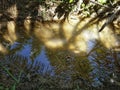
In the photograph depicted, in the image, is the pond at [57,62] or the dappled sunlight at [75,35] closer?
the pond at [57,62]

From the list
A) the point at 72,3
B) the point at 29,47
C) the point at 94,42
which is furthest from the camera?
the point at 72,3

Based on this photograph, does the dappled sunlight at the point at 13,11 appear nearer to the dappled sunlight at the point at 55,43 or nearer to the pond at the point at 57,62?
the pond at the point at 57,62

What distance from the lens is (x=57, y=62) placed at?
207 inches

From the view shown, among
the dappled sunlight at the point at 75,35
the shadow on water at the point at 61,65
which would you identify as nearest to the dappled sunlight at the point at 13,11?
the dappled sunlight at the point at 75,35

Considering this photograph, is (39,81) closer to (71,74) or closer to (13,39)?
(71,74)

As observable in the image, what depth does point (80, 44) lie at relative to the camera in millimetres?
5883

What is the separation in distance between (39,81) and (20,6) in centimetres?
217

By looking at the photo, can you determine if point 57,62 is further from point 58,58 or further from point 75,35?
point 75,35

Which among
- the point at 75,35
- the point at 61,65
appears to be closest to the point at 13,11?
the point at 75,35

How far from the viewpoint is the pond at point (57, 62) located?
4.69 meters

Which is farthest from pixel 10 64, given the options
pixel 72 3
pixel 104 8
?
pixel 104 8

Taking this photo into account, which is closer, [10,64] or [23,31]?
[10,64]

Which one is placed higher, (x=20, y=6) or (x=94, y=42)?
(x=20, y=6)

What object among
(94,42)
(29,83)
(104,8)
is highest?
(104,8)
